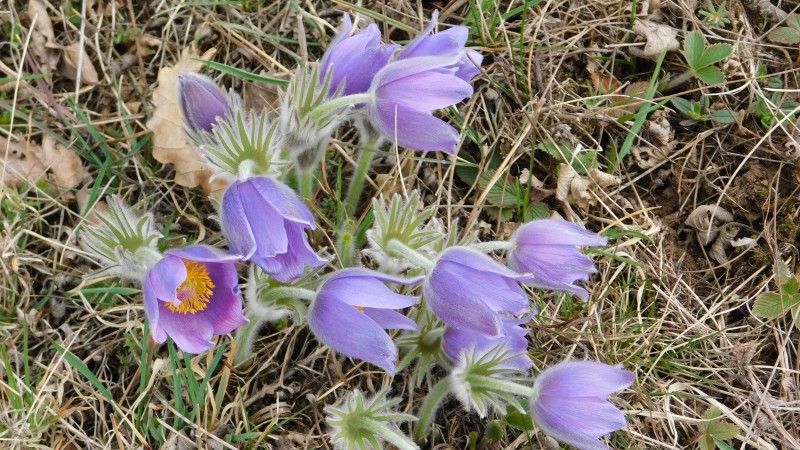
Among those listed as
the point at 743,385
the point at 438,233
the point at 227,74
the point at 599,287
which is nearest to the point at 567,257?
the point at 438,233

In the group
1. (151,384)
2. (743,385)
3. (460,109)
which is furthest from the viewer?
(460,109)

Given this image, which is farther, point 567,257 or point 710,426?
point 710,426

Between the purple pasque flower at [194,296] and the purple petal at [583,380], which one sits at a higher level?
the purple pasque flower at [194,296]

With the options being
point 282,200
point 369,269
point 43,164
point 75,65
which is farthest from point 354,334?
point 75,65

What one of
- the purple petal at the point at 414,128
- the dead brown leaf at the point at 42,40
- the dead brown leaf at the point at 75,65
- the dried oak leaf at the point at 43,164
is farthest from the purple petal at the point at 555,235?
the dead brown leaf at the point at 42,40

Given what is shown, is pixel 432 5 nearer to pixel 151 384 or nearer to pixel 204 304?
pixel 204 304

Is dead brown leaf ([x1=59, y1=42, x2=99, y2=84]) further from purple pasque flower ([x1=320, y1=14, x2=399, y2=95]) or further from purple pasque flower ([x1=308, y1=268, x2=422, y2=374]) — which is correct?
purple pasque flower ([x1=308, y1=268, x2=422, y2=374])

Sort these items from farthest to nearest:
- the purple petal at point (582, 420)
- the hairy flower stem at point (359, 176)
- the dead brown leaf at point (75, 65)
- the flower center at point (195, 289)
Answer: the dead brown leaf at point (75, 65) < the hairy flower stem at point (359, 176) < the flower center at point (195, 289) < the purple petal at point (582, 420)

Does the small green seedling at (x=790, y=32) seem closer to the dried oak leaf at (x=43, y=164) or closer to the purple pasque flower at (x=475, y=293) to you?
the purple pasque flower at (x=475, y=293)
